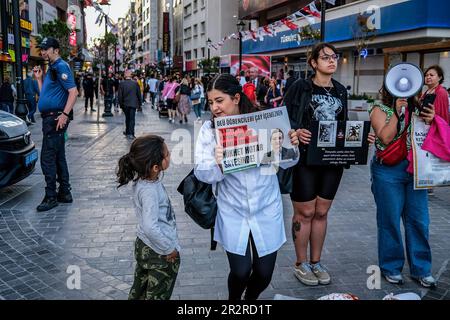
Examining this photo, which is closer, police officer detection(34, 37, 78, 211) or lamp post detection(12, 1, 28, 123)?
police officer detection(34, 37, 78, 211)

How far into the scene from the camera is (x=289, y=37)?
33.5 m

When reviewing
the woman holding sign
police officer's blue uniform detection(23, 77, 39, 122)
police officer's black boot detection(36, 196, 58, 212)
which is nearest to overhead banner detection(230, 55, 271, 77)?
police officer's blue uniform detection(23, 77, 39, 122)

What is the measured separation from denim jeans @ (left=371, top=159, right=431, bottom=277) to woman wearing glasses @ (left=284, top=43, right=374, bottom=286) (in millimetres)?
456

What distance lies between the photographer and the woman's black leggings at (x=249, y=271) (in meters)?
2.87

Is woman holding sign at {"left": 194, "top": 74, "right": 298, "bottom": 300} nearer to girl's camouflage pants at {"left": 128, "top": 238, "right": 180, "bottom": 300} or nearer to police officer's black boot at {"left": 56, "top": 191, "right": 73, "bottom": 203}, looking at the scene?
girl's camouflage pants at {"left": 128, "top": 238, "right": 180, "bottom": 300}

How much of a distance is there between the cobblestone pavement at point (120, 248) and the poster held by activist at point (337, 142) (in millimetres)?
1104

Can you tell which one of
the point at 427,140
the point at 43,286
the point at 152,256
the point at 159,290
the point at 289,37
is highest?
the point at 289,37

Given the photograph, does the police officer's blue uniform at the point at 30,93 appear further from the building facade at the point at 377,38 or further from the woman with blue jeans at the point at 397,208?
the woman with blue jeans at the point at 397,208

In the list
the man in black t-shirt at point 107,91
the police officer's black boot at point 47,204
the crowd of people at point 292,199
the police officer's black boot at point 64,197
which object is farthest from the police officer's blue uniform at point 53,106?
the man in black t-shirt at point 107,91

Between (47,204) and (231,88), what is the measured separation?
4.28 m

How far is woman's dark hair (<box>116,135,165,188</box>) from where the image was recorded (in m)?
2.83

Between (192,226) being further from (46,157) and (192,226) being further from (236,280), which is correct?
(236,280)

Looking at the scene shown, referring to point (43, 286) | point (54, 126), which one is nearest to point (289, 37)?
point (54, 126)
